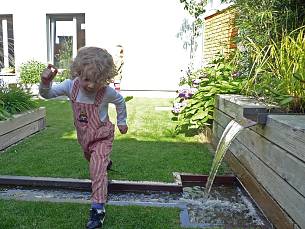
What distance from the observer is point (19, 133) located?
4.99 metres

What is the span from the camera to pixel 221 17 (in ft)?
24.8

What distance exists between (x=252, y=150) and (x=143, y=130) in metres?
2.94

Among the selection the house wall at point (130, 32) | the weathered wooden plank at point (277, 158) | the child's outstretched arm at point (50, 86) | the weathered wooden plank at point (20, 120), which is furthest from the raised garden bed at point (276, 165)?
the house wall at point (130, 32)

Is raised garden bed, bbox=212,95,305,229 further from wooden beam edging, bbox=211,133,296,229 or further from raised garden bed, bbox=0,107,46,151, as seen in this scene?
raised garden bed, bbox=0,107,46,151

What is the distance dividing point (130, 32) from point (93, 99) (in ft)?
26.9

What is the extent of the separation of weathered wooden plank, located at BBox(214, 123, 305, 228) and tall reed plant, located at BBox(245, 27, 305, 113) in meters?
0.53

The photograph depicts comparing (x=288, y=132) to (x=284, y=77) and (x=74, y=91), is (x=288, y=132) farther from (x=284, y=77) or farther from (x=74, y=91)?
(x=74, y=91)

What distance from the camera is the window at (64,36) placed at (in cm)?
1138

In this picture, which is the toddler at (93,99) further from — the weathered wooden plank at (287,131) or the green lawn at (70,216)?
the weathered wooden plank at (287,131)

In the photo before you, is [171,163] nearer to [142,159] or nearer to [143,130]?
[142,159]

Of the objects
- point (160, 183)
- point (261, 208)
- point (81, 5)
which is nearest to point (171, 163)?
point (160, 183)

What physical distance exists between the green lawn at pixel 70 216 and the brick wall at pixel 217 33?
406cm

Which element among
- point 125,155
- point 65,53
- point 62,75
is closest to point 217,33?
point 125,155

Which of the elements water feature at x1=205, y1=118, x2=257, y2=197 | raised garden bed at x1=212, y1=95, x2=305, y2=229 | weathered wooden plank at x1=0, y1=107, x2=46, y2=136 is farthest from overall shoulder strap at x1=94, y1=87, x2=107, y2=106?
weathered wooden plank at x1=0, y1=107, x2=46, y2=136
